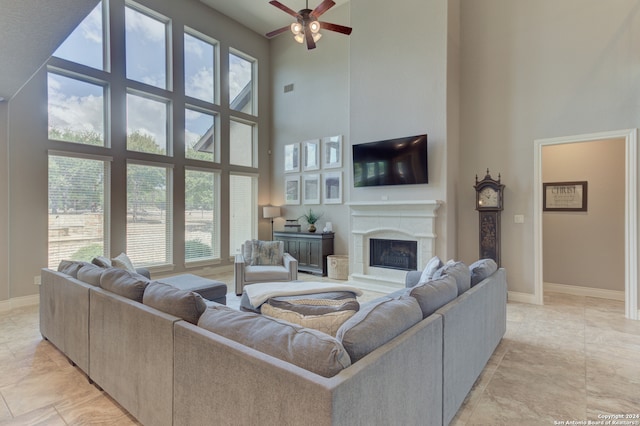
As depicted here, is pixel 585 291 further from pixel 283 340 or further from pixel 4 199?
pixel 4 199

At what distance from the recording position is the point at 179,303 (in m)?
1.79

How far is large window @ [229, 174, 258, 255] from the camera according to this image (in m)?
7.36

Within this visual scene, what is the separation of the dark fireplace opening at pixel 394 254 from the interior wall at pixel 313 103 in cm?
105

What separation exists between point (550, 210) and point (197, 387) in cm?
591

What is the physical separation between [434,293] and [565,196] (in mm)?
4624

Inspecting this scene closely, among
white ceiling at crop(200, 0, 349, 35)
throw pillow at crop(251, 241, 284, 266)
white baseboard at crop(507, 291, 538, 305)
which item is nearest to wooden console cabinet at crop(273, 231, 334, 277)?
throw pillow at crop(251, 241, 284, 266)

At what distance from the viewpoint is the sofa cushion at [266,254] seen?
17.3ft

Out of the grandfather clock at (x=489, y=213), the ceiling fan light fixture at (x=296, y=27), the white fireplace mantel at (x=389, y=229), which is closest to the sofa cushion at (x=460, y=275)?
the white fireplace mantel at (x=389, y=229)

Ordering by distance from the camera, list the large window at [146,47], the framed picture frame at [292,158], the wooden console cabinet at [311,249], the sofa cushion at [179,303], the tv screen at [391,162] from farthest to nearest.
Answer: the framed picture frame at [292,158]
the wooden console cabinet at [311,249]
the large window at [146,47]
the tv screen at [391,162]
the sofa cushion at [179,303]

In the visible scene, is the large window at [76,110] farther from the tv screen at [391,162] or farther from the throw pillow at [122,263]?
the tv screen at [391,162]

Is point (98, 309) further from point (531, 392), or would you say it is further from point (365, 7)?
point (365, 7)

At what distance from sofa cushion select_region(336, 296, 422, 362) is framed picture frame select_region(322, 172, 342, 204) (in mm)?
5108

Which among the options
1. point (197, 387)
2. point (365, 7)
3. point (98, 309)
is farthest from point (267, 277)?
point (365, 7)

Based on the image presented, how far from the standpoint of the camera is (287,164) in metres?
7.70
